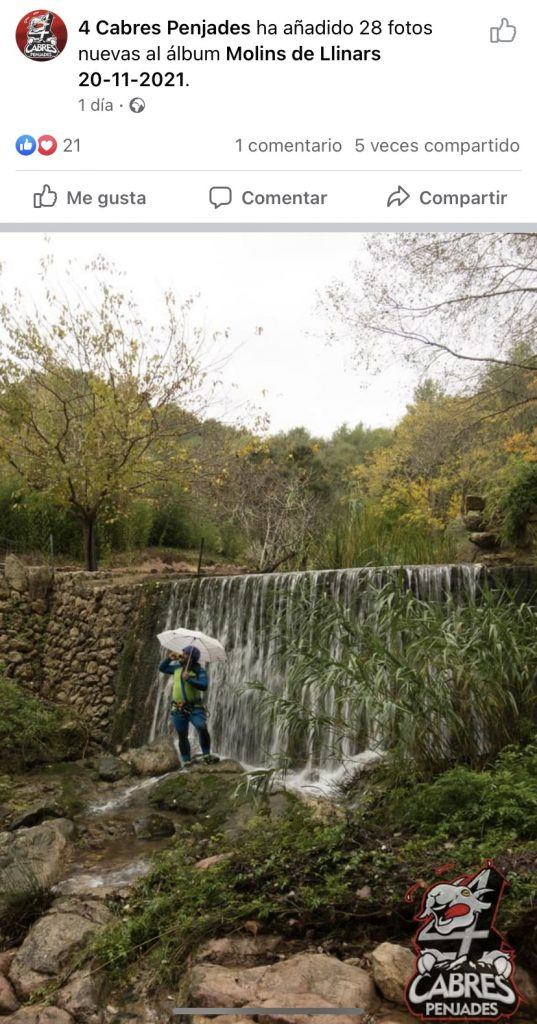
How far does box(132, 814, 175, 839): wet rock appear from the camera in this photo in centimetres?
499

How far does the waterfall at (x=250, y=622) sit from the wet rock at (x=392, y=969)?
13.2ft

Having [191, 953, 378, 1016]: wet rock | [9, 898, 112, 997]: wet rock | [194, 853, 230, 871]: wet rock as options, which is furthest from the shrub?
[191, 953, 378, 1016]: wet rock

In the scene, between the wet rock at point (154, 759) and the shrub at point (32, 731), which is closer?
the wet rock at point (154, 759)

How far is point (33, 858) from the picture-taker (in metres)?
4.09

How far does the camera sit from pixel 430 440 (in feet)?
37.9

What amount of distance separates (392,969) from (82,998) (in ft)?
4.36

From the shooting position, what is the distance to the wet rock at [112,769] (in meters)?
6.68

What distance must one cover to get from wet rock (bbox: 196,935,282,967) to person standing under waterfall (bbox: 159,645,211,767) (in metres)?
3.97
